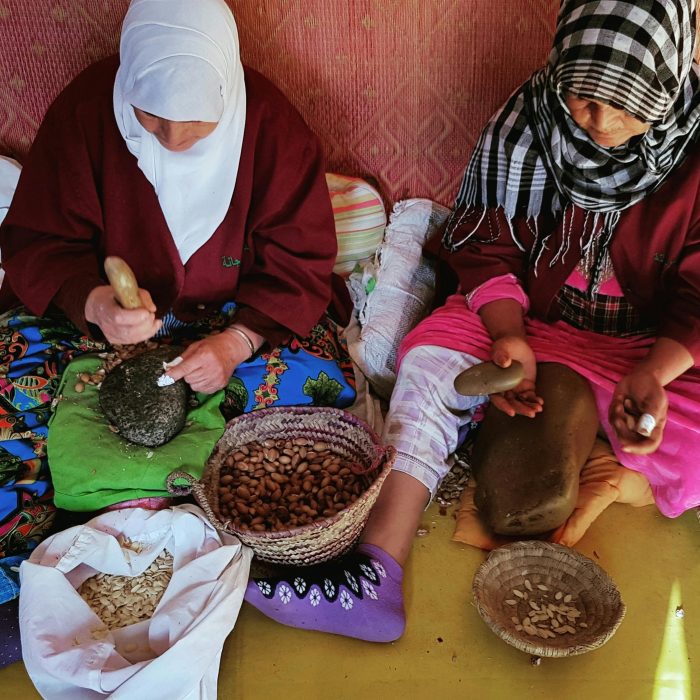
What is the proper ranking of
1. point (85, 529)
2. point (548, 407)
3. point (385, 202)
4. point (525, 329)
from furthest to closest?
point (385, 202) < point (525, 329) < point (548, 407) < point (85, 529)

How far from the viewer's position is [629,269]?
4.82ft

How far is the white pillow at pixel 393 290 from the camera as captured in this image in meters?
1.75

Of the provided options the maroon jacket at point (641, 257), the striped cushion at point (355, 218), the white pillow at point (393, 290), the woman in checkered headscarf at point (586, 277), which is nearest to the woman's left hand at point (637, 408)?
the woman in checkered headscarf at point (586, 277)

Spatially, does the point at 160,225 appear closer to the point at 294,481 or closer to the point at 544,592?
the point at 294,481

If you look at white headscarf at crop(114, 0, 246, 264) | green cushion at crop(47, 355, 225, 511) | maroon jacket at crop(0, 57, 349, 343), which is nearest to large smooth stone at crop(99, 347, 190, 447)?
green cushion at crop(47, 355, 225, 511)

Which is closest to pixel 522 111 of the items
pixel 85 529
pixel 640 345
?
pixel 640 345

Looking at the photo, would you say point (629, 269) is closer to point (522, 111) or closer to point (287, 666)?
point (522, 111)

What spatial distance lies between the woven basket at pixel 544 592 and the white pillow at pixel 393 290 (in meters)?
0.54

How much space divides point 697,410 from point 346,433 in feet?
2.29

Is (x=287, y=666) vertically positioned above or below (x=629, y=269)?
below

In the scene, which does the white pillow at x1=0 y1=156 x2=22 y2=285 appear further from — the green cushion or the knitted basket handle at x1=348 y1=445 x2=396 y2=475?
the knitted basket handle at x1=348 y1=445 x2=396 y2=475

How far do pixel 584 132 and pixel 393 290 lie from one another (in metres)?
0.62

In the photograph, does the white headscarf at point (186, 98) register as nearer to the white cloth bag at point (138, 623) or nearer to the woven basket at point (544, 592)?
the white cloth bag at point (138, 623)

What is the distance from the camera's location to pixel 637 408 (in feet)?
4.41
